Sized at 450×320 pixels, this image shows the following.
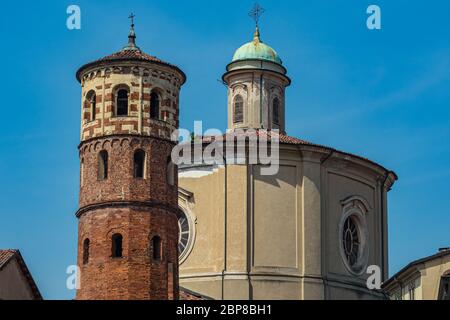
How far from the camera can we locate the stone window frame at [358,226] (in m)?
52.2

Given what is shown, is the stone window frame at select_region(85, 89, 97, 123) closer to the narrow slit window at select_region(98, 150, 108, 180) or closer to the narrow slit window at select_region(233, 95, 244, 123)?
the narrow slit window at select_region(98, 150, 108, 180)

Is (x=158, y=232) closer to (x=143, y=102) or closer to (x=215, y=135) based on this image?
(x=143, y=102)

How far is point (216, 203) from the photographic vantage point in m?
50.6

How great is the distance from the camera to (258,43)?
184 feet

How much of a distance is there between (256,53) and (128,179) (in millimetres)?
15806

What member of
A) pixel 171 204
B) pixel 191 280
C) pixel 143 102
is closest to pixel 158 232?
pixel 171 204

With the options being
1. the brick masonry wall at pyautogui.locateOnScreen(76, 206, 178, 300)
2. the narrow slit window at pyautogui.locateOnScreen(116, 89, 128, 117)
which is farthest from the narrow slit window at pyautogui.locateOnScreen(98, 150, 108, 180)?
the narrow slit window at pyautogui.locateOnScreen(116, 89, 128, 117)

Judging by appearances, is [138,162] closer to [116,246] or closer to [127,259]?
[116,246]

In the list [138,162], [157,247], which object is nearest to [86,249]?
[157,247]

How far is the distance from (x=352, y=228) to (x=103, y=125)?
1479 centimetres

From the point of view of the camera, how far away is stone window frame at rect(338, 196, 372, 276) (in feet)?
171

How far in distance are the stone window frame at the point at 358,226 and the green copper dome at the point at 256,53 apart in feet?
21.2

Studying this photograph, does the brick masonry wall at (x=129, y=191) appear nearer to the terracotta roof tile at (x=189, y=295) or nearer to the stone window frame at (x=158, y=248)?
the stone window frame at (x=158, y=248)
